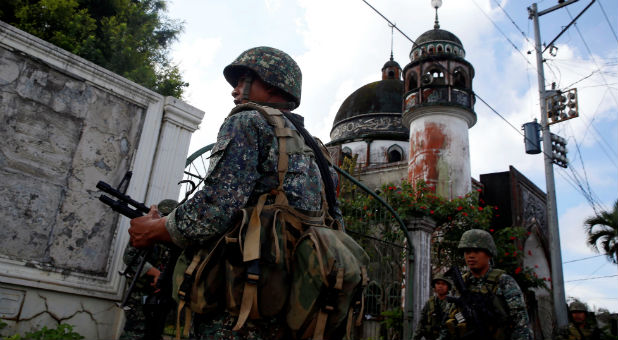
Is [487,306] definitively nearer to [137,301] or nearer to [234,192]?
[234,192]

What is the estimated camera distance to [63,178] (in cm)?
358

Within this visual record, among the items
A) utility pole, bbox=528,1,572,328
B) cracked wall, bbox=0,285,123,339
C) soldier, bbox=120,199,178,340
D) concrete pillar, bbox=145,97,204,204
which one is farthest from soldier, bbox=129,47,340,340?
utility pole, bbox=528,1,572,328

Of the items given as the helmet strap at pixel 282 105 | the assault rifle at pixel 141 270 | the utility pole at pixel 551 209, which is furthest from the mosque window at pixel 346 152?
the helmet strap at pixel 282 105

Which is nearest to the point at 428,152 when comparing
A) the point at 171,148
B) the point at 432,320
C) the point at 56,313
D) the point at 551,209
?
the point at 551,209

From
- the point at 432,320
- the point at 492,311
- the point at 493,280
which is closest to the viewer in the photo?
the point at 492,311

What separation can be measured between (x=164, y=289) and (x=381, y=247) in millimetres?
5846

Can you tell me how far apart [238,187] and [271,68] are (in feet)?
2.55

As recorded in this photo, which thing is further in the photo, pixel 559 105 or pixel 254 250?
pixel 559 105

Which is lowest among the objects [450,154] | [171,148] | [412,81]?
[171,148]

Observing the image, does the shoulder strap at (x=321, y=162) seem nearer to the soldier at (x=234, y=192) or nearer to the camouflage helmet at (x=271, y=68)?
the soldier at (x=234, y=192)

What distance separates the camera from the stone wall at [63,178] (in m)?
3.30

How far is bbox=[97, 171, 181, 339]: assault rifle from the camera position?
2.36m

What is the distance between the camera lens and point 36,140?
11.5ft

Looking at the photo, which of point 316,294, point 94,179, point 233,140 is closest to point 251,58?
point 233,140
